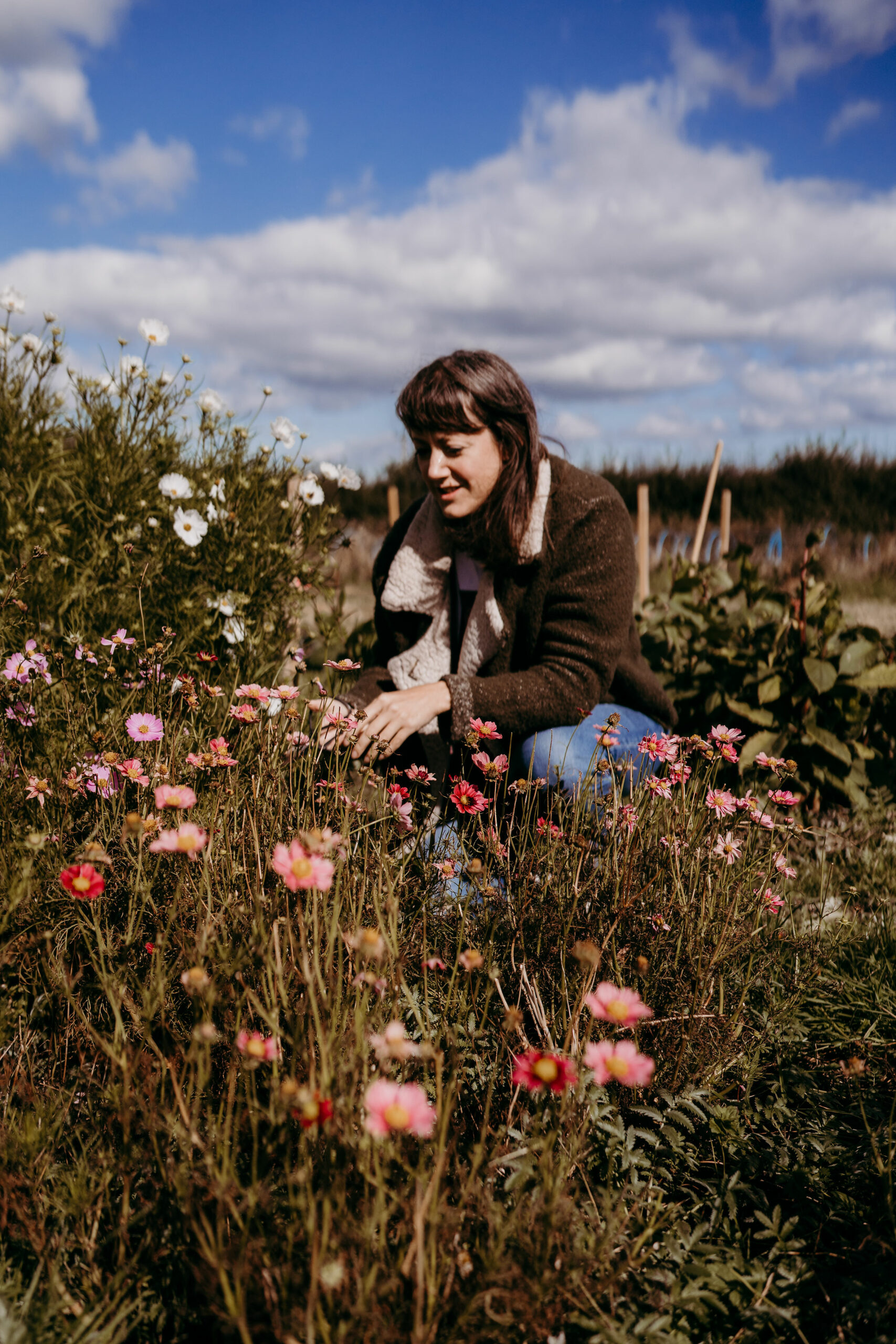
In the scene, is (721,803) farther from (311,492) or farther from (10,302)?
(10,302)

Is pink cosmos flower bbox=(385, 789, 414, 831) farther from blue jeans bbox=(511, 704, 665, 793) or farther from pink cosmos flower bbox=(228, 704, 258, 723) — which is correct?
blue jeans bbox=(511, 704, 665, 793)

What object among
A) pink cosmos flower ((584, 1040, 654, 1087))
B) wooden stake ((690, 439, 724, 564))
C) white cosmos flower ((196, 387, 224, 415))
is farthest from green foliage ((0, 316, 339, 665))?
wooden stake ((690, 439, 724, 564))

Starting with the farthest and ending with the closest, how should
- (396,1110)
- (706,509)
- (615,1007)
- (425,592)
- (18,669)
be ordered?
(706,509) → (425,592) → (18,669) → (615,1007) → (396,1110)

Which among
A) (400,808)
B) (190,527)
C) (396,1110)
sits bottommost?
(396,1110)

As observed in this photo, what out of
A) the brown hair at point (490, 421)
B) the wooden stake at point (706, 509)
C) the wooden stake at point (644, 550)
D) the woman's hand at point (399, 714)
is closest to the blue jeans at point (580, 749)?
the woman's hand at point (399, 714)

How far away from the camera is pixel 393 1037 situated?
0.87 meters

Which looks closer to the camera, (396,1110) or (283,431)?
(396,1110)

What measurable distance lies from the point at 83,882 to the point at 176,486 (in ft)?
6.04

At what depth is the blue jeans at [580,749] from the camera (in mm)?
2285

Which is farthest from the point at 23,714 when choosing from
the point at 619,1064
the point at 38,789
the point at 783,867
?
the point at 783,867

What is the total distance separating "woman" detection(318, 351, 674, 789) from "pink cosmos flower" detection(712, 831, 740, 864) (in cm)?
59

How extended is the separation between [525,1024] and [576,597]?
4.10ft

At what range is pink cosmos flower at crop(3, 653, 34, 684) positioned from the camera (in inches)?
66.6

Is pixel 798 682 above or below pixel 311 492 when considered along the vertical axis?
below
